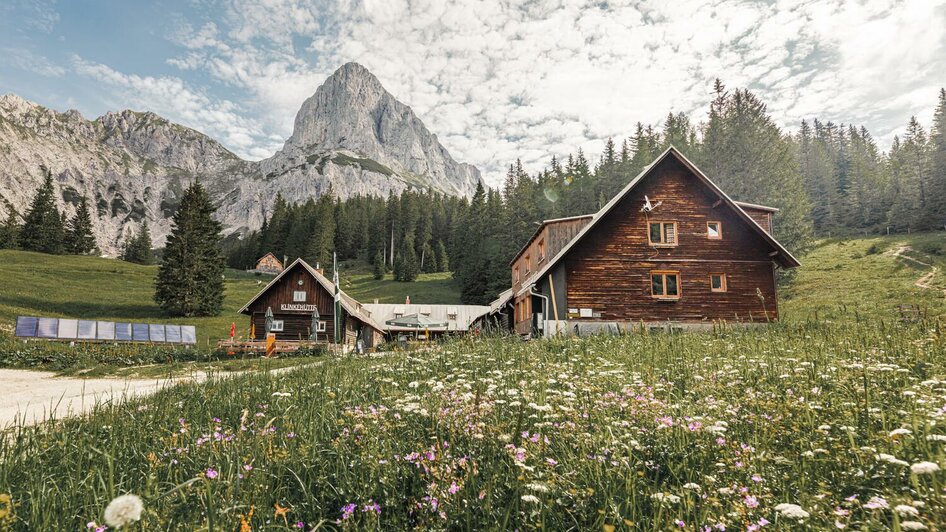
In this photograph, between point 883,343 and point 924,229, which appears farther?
point 924,229

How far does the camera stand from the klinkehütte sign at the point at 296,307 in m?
44.6

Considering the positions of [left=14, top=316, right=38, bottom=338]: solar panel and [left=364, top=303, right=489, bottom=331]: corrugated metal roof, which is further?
[left=364, top=303, right=489, bottom=331]: corrugated metal roof

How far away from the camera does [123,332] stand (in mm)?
35000

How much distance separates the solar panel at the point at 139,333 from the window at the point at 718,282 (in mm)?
39509

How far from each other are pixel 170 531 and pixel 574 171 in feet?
256

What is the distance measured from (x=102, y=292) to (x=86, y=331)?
3081cm

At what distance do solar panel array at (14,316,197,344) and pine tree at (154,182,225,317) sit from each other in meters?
17.2

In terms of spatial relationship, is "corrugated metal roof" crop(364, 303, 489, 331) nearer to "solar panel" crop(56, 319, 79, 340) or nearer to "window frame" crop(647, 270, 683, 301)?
"solar panel" crop(56, 319, 79, 340)

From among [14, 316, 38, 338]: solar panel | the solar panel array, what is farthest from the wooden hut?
[14, 316, 38, 338]: solar panel

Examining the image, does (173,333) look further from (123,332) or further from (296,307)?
(296,307)

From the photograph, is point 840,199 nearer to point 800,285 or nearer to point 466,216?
point 800,285

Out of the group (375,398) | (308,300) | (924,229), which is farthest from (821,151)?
(375,398)

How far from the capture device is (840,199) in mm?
87250

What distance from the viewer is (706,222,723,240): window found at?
25.5 meters
